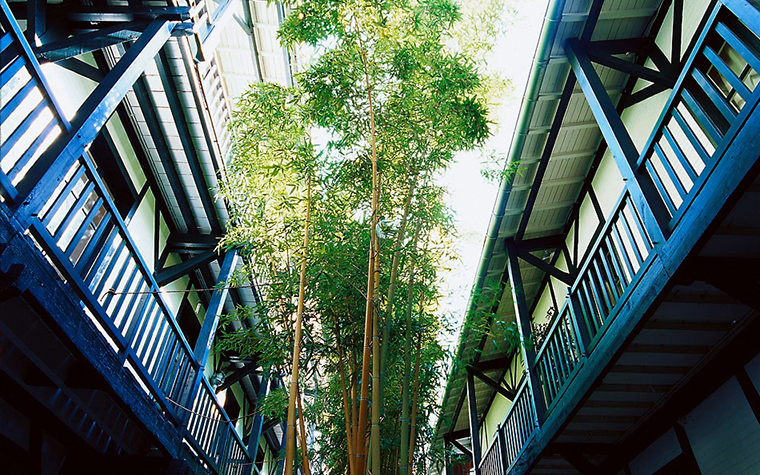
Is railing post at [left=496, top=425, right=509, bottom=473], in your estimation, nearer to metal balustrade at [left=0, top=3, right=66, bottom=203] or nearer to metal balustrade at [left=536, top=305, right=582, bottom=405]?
metal balustrade at [left=536, top=305, right=582, bottom=405]

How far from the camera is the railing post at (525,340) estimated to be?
6062mm

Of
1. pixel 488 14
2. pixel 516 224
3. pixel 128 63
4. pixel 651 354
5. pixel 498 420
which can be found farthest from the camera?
pixel 498 420

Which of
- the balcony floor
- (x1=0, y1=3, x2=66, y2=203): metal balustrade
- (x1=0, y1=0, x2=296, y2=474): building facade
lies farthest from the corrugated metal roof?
(x1=0, y1=3, x2=66, y2=203): metal balustrade

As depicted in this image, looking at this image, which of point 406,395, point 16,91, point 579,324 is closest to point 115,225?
point 16,91

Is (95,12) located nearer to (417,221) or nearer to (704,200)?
(417,221)

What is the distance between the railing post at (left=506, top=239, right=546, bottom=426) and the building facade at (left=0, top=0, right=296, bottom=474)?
388 cm

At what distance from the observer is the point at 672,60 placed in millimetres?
5594

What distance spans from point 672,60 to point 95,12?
6600 mm

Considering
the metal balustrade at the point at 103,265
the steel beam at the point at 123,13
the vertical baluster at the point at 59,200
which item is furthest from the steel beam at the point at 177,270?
the vertical baluster at the point at 59,200

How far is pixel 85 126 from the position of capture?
11.9ft

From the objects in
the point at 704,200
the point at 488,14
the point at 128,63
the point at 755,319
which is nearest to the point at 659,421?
the point at 755,319

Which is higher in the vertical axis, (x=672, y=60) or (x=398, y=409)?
(x=672, y=60)

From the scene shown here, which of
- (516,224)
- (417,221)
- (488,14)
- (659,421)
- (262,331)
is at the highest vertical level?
(488,14)

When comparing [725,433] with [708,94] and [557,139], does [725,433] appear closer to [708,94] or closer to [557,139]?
[708,94]
